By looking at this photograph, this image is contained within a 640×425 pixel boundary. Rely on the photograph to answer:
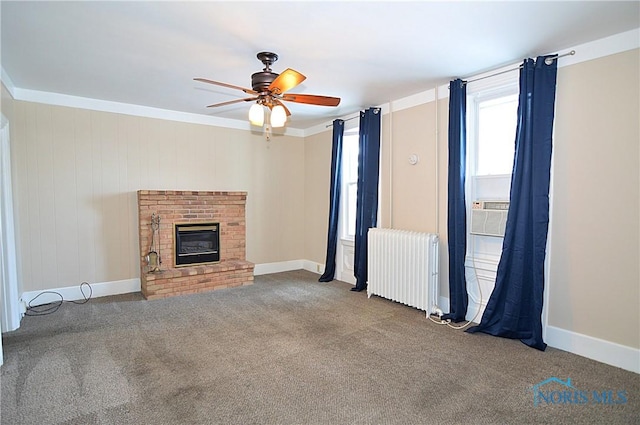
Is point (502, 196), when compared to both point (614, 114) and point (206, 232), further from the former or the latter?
point (206, 232)

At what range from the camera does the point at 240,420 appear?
2.13 metres

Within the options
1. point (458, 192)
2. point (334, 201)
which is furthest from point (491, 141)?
point (334, 201)

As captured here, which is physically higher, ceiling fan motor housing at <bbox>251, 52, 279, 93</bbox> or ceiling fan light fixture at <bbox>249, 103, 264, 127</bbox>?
ceiling fan motor housing at <bbox>251, 52, 279, 93</bbox>

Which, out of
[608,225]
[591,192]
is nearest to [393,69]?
[591,192]

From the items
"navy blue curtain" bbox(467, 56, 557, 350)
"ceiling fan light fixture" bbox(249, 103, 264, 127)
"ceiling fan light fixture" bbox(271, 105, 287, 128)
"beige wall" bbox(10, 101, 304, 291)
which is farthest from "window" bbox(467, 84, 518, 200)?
"beige wall" bbox(10, 101, 304, 291)

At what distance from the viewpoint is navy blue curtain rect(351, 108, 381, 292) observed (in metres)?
4.84

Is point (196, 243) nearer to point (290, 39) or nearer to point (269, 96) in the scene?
point (269, 96)

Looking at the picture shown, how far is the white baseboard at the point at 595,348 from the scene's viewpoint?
107 inches

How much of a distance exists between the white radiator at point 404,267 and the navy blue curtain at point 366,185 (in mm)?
273

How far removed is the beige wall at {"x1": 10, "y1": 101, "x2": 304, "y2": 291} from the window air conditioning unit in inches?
144

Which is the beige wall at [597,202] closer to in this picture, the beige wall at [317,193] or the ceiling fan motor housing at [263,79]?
the ceiling fan motor housing at [263,79]

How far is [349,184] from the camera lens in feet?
18.7

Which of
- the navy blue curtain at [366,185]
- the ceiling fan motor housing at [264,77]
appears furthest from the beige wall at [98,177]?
the ceiling fan motor housing at [264,77]

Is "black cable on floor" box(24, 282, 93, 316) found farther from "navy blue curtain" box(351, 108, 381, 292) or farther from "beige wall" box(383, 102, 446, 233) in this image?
"beige wall" box(383, 102, 446, 233)
